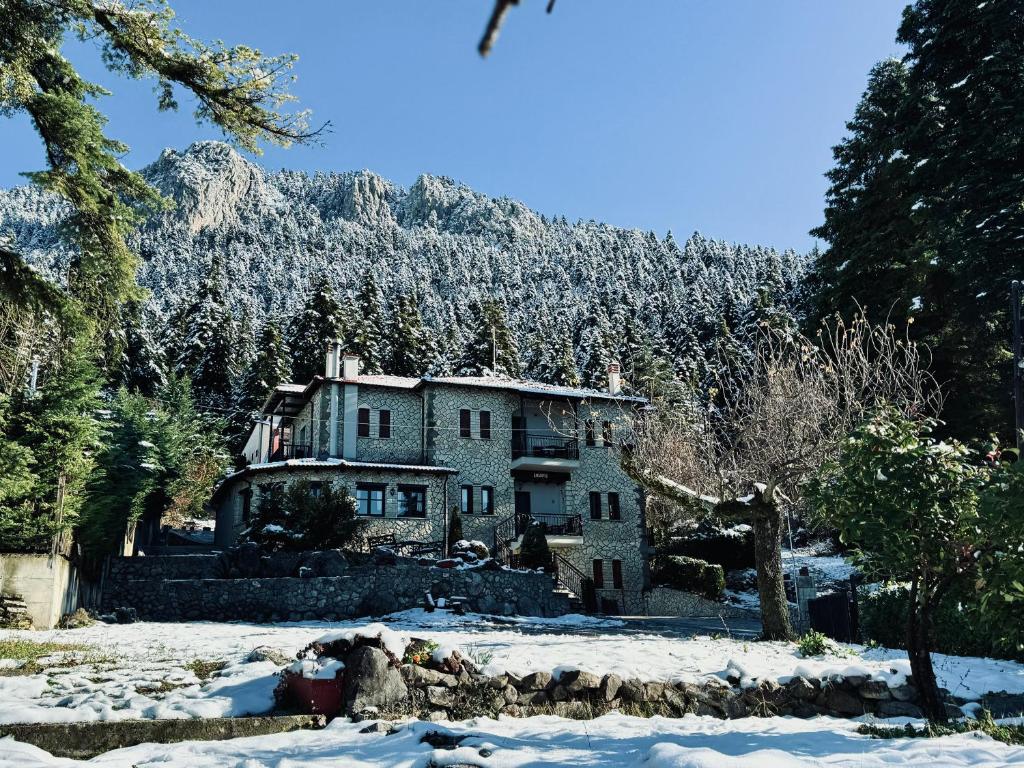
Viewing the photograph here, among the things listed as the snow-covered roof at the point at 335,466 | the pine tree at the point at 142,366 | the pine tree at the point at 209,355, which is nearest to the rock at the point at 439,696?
the snow-covered roof at the point at 335,466

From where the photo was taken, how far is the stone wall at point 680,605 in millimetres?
32562

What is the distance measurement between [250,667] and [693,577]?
25.9 metres

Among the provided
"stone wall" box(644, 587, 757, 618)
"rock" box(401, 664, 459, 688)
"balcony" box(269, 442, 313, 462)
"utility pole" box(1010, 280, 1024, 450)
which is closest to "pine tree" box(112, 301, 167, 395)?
"balcony" box(269, 442, 313, 462)

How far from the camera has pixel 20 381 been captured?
18656 mm

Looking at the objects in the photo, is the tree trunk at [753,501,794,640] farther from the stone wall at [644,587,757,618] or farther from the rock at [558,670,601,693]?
the stone wall at [644,587,757,618]

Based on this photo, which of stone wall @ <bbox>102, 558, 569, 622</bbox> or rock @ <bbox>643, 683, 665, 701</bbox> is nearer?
rock @ <bbox>643, 683, 665, 701</bbox>

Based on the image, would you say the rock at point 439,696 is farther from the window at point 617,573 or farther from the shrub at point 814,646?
the window at point 617,573

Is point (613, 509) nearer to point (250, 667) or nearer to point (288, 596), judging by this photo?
point (288, 596)

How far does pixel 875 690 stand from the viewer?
31.4ft

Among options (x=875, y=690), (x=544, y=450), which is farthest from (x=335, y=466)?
(x=875, y=690)

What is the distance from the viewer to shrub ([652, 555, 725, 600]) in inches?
1297

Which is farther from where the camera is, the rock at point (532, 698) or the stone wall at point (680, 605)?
the stone wall at point (680, 605)

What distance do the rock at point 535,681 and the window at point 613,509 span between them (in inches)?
1001

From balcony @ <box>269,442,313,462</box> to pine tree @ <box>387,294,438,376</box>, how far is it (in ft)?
71.8
